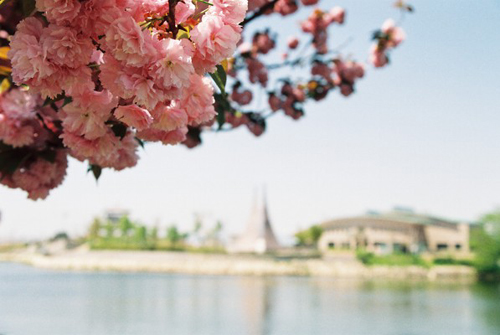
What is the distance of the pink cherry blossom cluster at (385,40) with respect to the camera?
3137 millimetres

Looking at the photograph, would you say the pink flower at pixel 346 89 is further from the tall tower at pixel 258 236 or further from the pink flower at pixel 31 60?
the tall tower at pixel 258 236

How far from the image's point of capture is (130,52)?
72 centimetres

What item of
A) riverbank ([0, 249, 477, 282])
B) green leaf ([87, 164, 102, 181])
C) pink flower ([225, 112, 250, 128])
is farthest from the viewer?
riverbank ([0, 249, 477, 282])

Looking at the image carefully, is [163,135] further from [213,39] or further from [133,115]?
[213,39]

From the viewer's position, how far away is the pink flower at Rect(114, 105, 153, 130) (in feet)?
2.70

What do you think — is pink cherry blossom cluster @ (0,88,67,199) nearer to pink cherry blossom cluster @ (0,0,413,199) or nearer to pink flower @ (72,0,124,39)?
pink cherry blossom cluster @ (0,0,413,199)

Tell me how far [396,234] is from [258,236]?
10.2m

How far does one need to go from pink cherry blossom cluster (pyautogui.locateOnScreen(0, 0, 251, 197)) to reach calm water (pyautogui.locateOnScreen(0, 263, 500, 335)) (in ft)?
20.1

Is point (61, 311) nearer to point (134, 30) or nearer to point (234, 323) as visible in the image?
point (234, 323)

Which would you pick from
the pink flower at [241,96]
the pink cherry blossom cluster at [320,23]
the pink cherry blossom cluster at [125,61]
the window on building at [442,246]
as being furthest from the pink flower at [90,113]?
the window on building at [442,246]

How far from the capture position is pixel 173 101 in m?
0.85

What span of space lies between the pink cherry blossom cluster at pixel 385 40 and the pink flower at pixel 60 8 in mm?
2655

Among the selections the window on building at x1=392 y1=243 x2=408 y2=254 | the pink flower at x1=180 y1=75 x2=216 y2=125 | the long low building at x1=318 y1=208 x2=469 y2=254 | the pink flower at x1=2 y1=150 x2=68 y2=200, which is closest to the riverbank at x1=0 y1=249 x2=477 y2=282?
the long low building at x1=318 y1=208 x2=469 y2=254

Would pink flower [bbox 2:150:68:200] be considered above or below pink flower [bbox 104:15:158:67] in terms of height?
below
